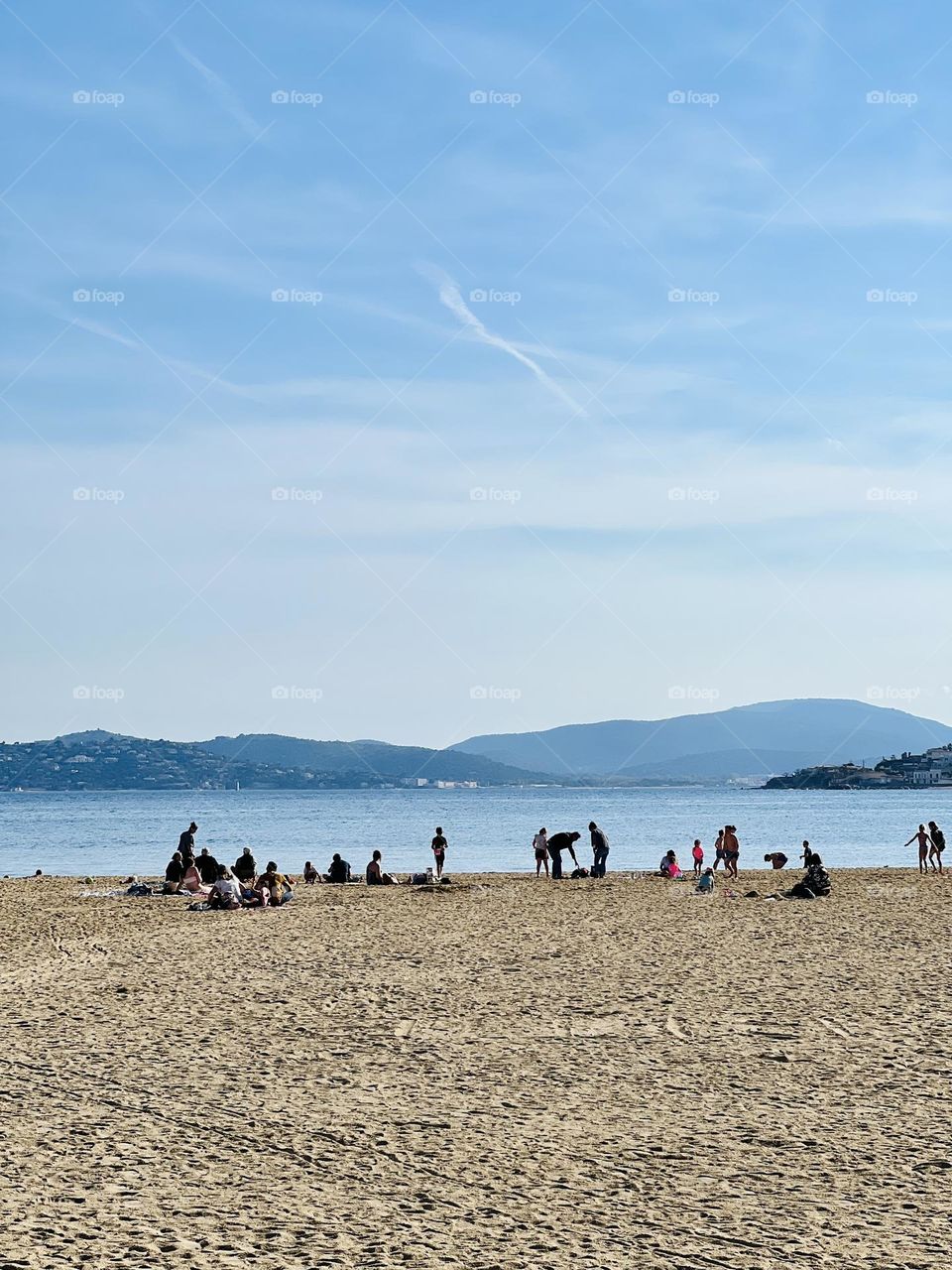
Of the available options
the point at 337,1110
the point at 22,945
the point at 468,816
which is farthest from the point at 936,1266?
the point at 468,816

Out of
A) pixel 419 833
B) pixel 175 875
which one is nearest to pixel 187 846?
pixel 175 875

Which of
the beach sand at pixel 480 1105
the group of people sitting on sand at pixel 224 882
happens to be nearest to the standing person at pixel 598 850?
the group of people sitting on sand at pixel 224 882

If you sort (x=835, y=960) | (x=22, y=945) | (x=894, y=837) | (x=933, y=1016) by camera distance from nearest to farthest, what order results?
(x=933, y=1016)
(x=835, y=960)
(x=22, y=945)
(x=894, y=837)

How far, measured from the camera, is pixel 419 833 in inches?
2936

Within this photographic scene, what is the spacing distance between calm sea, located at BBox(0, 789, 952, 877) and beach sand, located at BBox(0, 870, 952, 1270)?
30.2m

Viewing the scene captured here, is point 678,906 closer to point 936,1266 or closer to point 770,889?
point 770,889

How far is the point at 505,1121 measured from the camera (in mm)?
8273

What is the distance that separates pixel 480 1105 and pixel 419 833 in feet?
218

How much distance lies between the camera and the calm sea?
50.6 metres

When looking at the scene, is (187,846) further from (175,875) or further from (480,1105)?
(480,1105)

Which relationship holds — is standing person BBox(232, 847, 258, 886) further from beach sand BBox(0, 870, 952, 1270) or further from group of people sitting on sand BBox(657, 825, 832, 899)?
beach sand BBox(0, 870, 952, 1270)

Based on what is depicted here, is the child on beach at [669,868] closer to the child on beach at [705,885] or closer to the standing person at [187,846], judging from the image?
the child on beach at [705,885]

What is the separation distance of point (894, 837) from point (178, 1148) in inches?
2492

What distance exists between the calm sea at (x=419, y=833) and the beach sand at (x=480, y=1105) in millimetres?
30233
